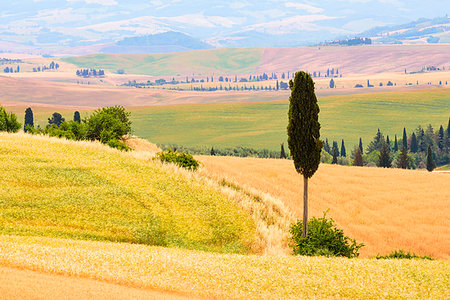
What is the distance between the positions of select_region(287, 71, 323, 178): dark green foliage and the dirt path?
21.7m

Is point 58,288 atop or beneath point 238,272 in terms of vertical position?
atop

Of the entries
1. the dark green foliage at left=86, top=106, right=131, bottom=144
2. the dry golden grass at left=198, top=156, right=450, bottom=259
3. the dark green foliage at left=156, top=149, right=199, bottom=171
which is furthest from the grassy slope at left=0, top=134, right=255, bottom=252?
the dark green foliage at left=86, top=106, right=131, bottom=144

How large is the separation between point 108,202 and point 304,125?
14.4 meters

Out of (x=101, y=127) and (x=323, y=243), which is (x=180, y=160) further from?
(x=101, y=127)

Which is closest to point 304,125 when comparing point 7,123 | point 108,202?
point 108,202

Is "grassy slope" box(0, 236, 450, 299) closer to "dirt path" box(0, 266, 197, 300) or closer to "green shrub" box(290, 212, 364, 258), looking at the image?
"dirt path" box(0, 266, 197, 300)

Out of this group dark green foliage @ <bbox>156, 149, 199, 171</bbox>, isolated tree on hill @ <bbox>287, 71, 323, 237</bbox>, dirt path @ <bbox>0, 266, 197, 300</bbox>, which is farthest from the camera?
dark green foliage @ <bbox>156, 149, 199, 171</bbox>

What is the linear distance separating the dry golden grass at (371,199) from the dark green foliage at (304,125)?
8737 mm

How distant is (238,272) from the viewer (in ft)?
74.7

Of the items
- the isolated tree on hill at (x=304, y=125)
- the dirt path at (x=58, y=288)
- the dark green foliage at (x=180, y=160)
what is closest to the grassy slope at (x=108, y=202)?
the dark green foliage at (x=180, y=160)

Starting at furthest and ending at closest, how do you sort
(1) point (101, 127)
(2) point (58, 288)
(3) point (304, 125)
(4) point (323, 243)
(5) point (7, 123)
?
(1) point (101, 127) < (5) point (7, 123) < (3) point (304, 125) < (4) point (323, 243) < (2) point (58, 288)

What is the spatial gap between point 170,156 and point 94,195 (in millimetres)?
16501

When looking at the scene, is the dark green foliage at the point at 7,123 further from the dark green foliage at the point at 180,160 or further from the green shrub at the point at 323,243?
the green shrub at the point at 323,243

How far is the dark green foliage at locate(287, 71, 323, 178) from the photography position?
39.4m
